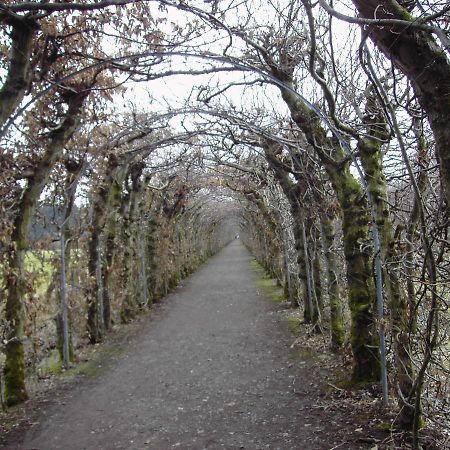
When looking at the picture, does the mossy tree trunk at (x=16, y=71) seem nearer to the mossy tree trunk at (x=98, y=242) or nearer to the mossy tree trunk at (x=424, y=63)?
the mossy tree trunk at (x=424, y=63)

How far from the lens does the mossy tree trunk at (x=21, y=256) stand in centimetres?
620

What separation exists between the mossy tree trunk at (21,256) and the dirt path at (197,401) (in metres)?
0.65

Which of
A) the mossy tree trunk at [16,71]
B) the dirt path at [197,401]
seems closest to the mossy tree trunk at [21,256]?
the dirt path at [197,401]

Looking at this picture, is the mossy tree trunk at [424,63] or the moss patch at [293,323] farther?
the moss patch at [293,323]

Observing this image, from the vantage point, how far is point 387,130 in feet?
16.3

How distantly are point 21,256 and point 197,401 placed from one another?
3024mm

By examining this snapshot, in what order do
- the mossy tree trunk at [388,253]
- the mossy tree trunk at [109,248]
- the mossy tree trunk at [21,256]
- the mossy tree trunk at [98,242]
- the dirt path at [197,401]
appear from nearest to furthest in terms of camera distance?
the mossy tree trunk at [388,253] < the dirt path at [197,401] < the mossy tree trunk at [21,256] < the mossy tree trunk at [98,242] < the mossy tree trunk at [109,248]

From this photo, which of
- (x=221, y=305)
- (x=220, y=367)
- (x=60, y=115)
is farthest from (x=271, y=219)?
(x=60, y=115)

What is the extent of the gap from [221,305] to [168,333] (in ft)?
13.1

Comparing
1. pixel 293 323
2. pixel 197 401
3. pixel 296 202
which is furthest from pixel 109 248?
pixel 197 401

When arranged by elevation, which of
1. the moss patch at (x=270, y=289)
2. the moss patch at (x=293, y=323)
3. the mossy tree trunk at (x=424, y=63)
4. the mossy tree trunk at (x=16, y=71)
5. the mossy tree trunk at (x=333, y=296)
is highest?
the mossy tree trunk at (x=16, y=71)

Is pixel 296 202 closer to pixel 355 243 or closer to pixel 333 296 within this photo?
pixel 333 296

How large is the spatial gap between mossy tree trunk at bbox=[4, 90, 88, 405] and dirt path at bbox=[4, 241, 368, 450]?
0.65 meters

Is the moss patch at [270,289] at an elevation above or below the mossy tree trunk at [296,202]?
below
